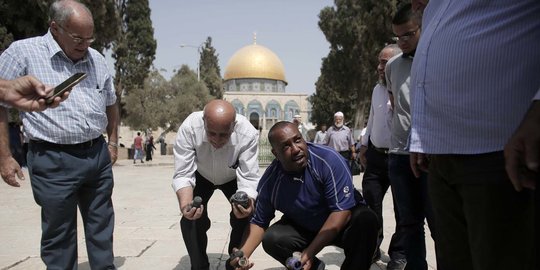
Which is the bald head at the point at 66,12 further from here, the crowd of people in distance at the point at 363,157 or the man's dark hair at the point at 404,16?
the man's dark hair at the point at 404,16

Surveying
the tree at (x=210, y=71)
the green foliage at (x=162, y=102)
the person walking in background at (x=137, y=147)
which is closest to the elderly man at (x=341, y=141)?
the person walking in background at (x=137, y=147)

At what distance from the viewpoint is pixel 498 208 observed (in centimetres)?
159

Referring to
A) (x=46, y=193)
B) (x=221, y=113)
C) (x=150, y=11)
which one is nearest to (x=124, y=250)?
(x=46, y=193)

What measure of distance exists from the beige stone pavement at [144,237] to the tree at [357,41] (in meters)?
13.7

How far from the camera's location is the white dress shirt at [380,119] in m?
3.84

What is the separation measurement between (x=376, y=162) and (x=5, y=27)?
14.8m

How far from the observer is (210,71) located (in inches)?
1734

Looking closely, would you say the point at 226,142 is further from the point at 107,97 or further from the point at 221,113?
the point at 107,97

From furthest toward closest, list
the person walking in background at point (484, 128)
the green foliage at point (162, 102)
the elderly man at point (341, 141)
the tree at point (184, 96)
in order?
the tree at point (184, 96)
the green foliage at point (162, 102)
the elderly man at point (341, 141)
the person walking in background at point (484, 128)

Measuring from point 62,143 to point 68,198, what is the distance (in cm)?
36

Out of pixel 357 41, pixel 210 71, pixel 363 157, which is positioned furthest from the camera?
pixel 210 71

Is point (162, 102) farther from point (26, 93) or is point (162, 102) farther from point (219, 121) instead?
point (26, 93)

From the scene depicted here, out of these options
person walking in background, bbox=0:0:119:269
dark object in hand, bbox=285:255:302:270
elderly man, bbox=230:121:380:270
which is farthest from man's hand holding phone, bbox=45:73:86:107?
dark object in hand, bbox=285:255:302:270

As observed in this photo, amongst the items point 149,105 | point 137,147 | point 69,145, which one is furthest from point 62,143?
point 149,105
